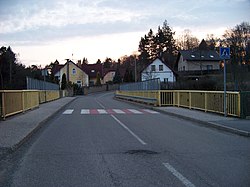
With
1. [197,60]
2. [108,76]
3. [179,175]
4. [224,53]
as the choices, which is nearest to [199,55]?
[197,60]

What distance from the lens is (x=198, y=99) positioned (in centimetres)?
2206

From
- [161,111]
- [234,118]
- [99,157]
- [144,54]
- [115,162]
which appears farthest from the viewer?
[144,54]

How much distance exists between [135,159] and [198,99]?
14.1m

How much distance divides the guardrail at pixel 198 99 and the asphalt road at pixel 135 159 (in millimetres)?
4105

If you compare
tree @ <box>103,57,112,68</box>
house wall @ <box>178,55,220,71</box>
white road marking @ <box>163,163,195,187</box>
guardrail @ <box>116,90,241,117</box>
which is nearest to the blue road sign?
guardrail @ <box>116,90,241,117</box>

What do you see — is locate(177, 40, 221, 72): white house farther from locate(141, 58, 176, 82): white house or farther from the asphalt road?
the asphalt road

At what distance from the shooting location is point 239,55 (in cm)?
7406

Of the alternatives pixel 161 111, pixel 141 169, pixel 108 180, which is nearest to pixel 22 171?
pixel 108 180

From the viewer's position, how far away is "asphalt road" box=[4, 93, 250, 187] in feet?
22.0

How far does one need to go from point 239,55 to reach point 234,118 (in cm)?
6073

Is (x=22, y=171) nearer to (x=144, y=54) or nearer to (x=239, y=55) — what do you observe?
(x=239, y=55)

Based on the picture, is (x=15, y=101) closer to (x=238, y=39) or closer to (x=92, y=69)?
(x=238, y=39)

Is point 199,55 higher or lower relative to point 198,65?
higher

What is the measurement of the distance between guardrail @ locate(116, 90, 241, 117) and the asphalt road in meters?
4.10
